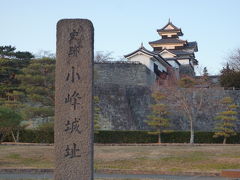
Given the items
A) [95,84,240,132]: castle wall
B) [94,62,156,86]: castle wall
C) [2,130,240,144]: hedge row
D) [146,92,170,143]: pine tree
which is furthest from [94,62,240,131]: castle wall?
[2,130,240,144]: hedge row

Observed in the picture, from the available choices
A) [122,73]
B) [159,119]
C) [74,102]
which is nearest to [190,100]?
[159,119]

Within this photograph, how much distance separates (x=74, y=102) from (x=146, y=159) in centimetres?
842

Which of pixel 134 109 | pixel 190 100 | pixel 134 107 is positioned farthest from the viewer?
pixel 134 107

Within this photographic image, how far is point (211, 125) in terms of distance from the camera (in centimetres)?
2591

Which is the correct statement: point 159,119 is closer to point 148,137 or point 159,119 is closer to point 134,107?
point 148,137

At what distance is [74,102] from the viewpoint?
6004 mm

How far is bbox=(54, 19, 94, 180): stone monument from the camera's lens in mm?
5949

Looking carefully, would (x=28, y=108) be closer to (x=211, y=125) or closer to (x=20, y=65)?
(x=20, y=65)

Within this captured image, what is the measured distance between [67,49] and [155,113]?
18.0m

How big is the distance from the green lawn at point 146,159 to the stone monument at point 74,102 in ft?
20.4

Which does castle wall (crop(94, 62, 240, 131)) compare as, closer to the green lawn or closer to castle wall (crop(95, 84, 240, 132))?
castle wall (crop(95, 84, 240, 132))

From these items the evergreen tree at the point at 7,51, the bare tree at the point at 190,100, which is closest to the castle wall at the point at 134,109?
the bare tree at the point at 190,100

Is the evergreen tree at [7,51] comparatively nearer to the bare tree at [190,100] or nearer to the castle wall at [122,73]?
the castle wall at [122,73]

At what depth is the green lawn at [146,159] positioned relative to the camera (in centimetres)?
1285
